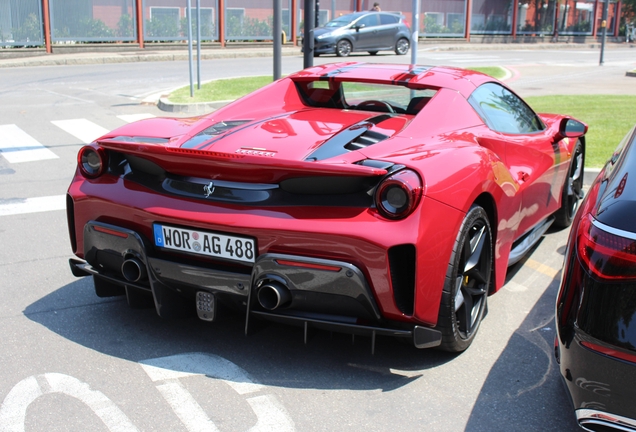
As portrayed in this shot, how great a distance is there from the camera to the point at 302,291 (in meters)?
3.39

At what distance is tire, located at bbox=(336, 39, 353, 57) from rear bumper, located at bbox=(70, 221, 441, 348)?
74.6ft

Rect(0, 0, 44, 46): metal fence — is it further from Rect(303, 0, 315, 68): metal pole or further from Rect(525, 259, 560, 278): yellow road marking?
Rect(525, 259, 560, 278): yellow road marking

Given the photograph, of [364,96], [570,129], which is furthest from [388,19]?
[364,96]

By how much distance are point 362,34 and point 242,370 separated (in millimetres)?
23852

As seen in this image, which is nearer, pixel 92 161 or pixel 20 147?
pixel 92 161

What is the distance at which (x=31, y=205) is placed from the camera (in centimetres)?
682

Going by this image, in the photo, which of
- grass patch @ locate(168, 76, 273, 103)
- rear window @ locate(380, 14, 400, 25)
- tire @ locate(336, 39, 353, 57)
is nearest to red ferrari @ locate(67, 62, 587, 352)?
grass patch @ locate(168, 76, 273, 103)

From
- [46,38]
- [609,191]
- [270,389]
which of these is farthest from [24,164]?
[46,38]

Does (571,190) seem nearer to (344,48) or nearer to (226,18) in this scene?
(344,48)

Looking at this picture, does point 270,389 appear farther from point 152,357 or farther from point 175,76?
point 175,76

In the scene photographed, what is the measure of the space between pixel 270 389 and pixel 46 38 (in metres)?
23.7

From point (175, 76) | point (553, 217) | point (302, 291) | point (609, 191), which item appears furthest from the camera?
point (175, 76)

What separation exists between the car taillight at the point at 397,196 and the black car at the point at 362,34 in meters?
22.0

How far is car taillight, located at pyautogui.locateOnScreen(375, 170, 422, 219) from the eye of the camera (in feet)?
10.7
